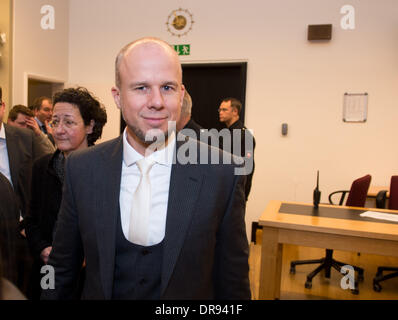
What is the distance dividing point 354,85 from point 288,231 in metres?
2.80

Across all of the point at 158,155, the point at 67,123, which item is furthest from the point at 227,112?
the point at 158,155

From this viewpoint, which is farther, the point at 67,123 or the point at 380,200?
the point at 380,200

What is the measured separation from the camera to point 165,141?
1007 millimetres

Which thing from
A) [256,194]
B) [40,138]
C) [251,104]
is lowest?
[256,194]

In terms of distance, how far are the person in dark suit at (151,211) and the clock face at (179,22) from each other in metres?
4.07

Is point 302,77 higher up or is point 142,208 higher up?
point 302,77

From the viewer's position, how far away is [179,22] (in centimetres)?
477

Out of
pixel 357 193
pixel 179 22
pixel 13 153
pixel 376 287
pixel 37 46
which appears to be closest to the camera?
pixel 13 153

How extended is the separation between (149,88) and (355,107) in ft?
13.1

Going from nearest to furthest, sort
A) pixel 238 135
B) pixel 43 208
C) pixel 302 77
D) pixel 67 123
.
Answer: pixel 43 208
pixel 67 123
pixel 238 135
pixel 302 77

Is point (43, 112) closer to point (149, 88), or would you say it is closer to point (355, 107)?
point (149, 88)

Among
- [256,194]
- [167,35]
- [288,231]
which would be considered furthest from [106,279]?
[167,35]

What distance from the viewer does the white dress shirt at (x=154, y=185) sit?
3.19ft
